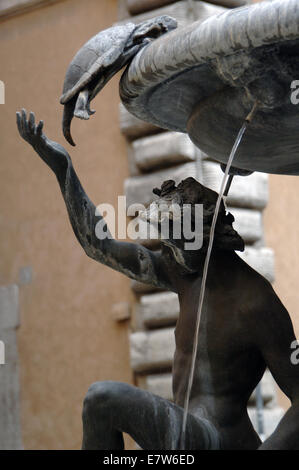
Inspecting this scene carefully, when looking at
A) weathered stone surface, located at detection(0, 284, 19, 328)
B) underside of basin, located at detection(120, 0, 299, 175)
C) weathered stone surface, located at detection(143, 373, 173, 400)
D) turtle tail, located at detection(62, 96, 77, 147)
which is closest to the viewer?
underside of basin, located at detection(120, 0, 299, 175)

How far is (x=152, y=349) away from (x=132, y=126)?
1.39 metres

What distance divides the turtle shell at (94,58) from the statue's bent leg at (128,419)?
87cm

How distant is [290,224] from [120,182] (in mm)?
1082

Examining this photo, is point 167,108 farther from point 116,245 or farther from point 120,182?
point 120,182

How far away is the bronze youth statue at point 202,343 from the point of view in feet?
9.55

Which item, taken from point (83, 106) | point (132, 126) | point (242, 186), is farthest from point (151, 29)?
point (132, 126)

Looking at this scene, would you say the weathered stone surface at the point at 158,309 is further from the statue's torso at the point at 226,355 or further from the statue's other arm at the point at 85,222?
the statue's torso at the point at 226,355

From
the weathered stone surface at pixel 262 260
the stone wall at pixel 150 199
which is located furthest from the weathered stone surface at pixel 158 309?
the weathered stone surface at pixel 262 260

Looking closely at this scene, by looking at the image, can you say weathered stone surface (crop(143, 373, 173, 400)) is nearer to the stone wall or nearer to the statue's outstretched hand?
the stone wall

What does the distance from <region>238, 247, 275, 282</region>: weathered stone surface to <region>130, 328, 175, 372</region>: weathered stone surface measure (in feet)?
2.00

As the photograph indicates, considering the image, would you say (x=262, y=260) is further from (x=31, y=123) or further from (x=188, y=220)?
(x=31, y=123)

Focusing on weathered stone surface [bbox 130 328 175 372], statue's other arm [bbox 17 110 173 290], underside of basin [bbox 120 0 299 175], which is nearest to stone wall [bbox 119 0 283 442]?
weathered stone surface [bbox 130 328 175 372]

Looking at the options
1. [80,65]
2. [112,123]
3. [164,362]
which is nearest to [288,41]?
[80,65]

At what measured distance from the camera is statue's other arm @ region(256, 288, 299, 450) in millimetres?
2957
